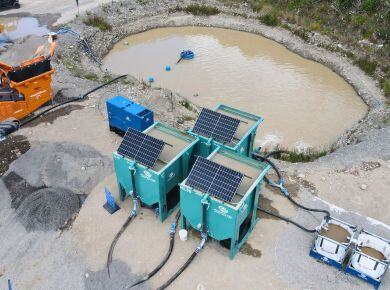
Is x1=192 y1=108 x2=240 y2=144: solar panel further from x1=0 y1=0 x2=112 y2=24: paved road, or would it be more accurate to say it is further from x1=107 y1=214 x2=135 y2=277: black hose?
x1=0 y1=0 x2=112 y2=24: paved road

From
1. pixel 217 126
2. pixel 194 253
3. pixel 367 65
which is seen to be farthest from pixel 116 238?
pixel 367 65

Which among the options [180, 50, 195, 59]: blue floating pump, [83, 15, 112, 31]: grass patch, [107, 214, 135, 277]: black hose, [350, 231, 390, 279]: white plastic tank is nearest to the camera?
[350, 231, 390, 279]: white plastic tank

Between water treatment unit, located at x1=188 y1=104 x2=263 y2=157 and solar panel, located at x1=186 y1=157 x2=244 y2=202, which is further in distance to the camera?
water treatment unit, located at x1=188 y1=104 x2=263 y2=157

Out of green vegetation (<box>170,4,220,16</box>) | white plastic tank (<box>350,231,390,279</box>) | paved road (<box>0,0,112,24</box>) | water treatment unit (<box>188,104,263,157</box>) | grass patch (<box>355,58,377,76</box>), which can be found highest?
water treatment unit (<box>188,104,263,157</box>)

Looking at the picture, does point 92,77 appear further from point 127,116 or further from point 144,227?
point 144,227

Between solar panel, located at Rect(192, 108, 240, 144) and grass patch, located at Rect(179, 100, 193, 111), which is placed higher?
solar panel, located at Rect(192, 108, 240, 144)

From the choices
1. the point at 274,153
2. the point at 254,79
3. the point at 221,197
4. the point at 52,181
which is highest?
the point at 221,197

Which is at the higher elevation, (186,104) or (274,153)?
(274,153)

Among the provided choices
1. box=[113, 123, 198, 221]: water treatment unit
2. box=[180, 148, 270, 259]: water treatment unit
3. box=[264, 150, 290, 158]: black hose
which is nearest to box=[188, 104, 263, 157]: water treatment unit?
box=[113, 123, 198, 221]: water treatment unit
